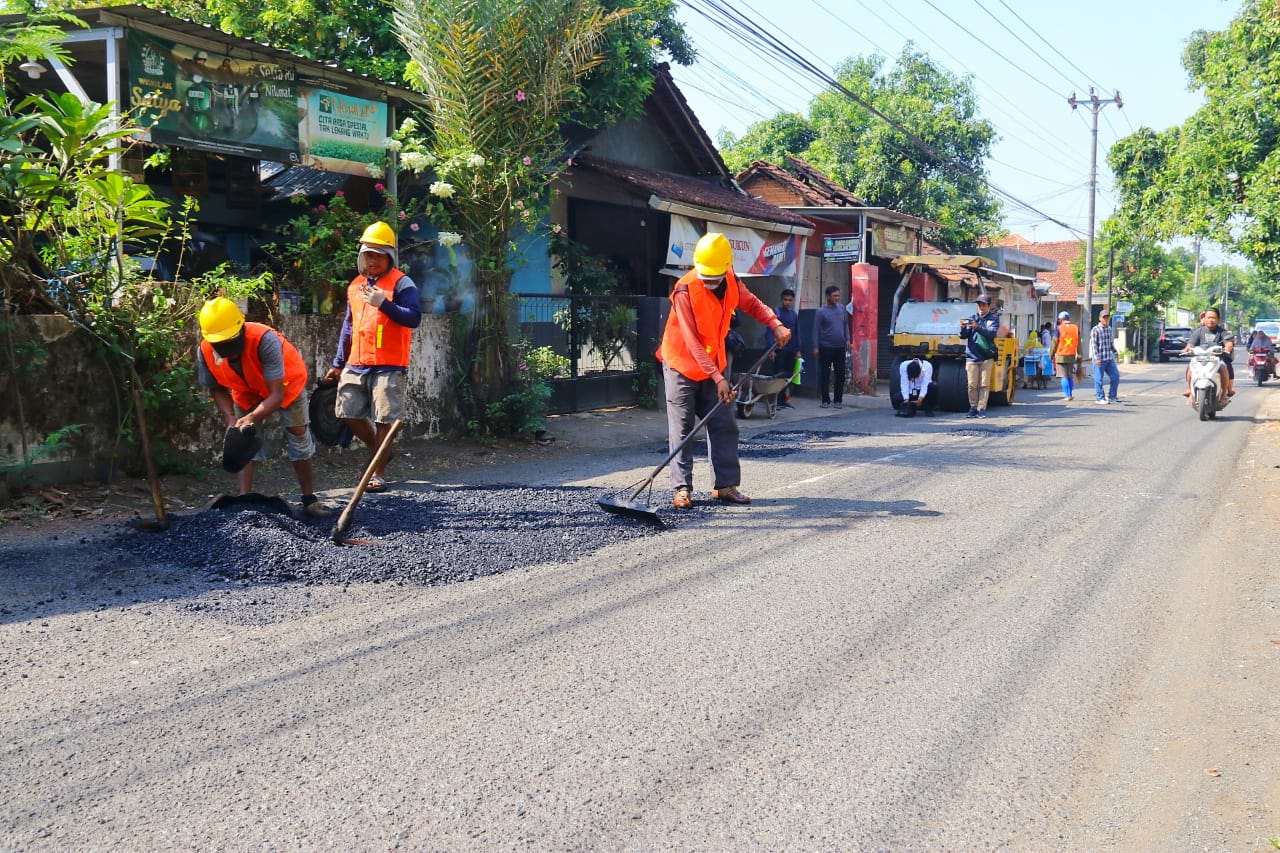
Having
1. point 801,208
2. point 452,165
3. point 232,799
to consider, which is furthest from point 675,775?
point 801,208

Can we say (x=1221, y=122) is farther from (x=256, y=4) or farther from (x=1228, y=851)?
(x=1228, y=851)

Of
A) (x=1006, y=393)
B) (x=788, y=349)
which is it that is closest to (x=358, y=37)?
(x=788, y=349)

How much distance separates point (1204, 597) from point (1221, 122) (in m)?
20.9

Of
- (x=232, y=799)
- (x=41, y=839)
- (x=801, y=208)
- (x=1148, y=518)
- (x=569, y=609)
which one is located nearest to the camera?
(x=41, y=839)

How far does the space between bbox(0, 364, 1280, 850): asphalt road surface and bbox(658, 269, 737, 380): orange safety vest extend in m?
1.34

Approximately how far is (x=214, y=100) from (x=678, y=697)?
8.81 m

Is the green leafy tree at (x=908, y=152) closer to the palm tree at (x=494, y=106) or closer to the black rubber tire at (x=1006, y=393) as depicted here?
the black rubber tire at (x=1006, y=393)

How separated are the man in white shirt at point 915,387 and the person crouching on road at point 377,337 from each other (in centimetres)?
994

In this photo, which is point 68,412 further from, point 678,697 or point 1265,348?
point 1265,348

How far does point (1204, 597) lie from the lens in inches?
214

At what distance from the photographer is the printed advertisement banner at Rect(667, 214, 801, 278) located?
15.8 meters

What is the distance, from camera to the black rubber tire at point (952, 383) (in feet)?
53.0

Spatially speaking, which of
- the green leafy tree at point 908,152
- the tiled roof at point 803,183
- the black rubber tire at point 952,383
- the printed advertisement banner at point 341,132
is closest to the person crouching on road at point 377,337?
the printed advertisement banner at point 341,132

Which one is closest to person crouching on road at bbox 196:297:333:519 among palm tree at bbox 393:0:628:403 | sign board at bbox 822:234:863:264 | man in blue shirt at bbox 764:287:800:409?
palm tree at bbox 393:0:628:403
